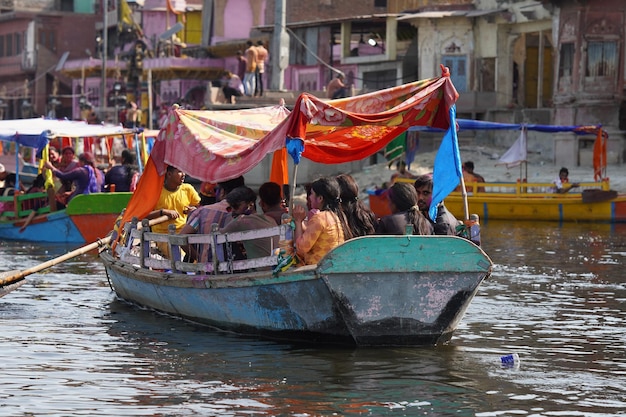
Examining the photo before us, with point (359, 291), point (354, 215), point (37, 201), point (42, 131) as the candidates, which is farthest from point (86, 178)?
point (359, 291)

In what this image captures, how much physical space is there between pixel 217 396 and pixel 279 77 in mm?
26691

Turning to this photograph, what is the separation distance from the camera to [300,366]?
1127 cm

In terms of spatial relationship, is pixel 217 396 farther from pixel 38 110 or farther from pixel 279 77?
pixel 38 110

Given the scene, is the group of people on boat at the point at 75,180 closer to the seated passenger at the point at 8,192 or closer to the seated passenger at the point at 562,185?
the seated passenger at the point at 8,192

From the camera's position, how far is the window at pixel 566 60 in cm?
3644

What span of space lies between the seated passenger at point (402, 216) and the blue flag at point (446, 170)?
685 millimetres

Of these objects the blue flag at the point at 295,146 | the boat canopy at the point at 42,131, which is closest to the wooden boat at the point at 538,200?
the boat canopy at the point at 42,131

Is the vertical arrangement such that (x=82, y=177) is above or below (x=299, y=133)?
below

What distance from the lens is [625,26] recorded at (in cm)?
3541

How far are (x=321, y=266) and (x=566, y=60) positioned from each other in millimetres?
26637

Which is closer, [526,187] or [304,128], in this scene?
[304,128]

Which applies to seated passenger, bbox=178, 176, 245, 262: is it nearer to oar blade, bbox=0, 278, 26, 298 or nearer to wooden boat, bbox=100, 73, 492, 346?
wooden boat, bbox=100, 73, 492, 346

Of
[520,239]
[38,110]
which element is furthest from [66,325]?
[38,110]

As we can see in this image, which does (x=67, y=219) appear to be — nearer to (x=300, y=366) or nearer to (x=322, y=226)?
(x=322, y=226)
